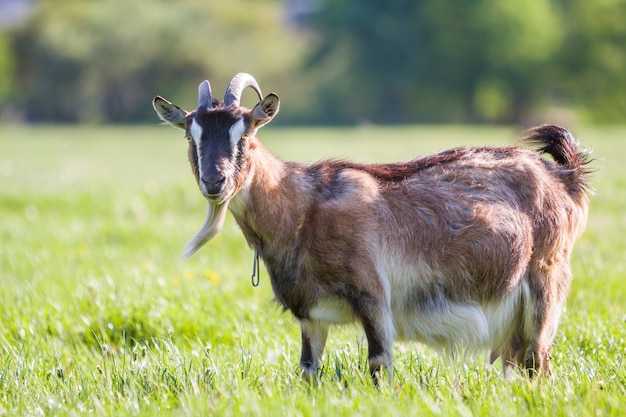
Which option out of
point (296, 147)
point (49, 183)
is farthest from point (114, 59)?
point (49, 183)

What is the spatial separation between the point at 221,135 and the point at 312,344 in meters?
1.38

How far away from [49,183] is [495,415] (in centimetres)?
1257

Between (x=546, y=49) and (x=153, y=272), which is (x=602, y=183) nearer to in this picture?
(x=153, y=272)

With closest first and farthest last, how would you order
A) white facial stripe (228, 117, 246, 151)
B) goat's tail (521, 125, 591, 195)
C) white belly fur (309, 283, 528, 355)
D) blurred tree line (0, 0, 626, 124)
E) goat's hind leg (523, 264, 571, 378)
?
white facial stripe (228, 117, 246, 151)
white belly fur (309, 283, 528, 355)
goat's hind leg (523, 264, 571, 378)
goat's tail (521, 125, 591, 195)
blurred tree line (0, 0, 626, 124)

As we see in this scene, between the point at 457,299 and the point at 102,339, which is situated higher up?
the point at 457,299

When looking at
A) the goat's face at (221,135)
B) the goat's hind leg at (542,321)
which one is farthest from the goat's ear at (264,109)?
the goat's hind leg at (542,321)

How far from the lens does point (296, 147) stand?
25.9m

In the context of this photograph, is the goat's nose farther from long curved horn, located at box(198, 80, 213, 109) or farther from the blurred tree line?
the blurred tree line

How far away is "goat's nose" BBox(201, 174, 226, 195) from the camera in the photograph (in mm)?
4445

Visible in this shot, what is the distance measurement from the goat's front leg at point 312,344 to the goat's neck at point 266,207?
54 centimetres

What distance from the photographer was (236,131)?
4680 millimetres

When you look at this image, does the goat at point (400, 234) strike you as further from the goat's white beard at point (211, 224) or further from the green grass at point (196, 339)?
the green grass at point (196, 339)

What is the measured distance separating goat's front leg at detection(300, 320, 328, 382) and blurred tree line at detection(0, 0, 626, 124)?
174ft

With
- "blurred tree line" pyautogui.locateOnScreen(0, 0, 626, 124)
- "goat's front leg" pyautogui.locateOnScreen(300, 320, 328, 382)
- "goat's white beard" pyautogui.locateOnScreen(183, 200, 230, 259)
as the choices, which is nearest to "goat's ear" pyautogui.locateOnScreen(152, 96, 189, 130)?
"goat's white beard" pyautogui.locateOnScreen(183, 200, 230, 259)
